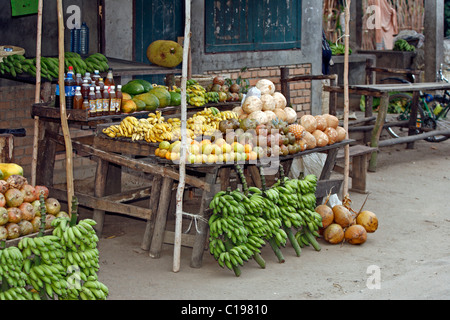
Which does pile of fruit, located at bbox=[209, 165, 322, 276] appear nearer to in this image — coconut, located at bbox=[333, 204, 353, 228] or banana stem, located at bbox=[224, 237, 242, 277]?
banana stem, located at bbox=[224, 237, 242, 277]

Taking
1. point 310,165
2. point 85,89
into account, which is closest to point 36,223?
point 85,89

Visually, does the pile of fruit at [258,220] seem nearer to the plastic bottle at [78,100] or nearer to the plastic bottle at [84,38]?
the plastic bottle at [78,100]

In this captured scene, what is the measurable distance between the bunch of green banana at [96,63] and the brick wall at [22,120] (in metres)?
1.00

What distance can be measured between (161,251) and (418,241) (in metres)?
2.67

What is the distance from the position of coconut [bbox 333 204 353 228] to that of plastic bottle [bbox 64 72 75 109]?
2900mm

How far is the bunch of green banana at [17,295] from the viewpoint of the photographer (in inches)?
178

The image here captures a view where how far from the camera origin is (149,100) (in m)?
7.41

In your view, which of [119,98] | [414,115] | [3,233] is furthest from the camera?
[414,115]

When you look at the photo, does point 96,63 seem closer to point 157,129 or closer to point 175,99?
point 175,99

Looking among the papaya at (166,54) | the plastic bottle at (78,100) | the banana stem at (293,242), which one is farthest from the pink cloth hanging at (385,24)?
the plastic bottle at (78,100)

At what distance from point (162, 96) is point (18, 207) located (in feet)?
9.39

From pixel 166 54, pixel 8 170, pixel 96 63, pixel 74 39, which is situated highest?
pixel 74 39

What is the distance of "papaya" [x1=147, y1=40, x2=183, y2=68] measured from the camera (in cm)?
880
